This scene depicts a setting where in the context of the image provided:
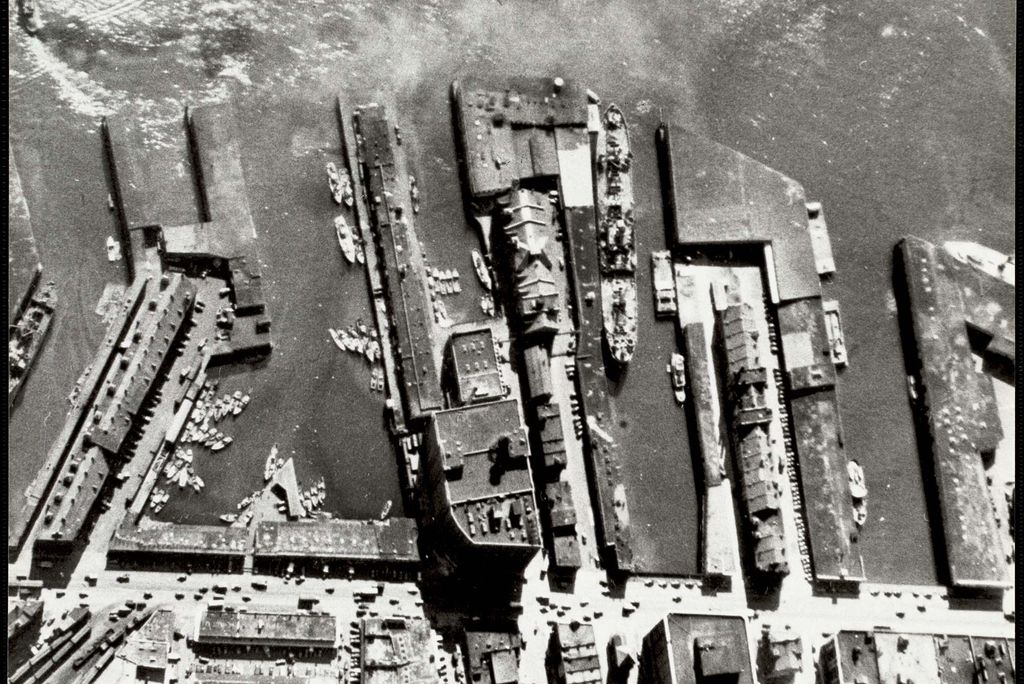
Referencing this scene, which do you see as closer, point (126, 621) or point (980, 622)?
point (126, 621)

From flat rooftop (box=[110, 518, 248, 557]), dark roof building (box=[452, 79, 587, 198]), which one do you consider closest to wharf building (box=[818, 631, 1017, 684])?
dark roof building (box=[452, 79, 587, 198])

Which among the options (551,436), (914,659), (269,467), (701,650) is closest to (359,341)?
(269,467)

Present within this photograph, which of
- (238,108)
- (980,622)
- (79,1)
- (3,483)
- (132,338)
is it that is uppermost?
(79,1)

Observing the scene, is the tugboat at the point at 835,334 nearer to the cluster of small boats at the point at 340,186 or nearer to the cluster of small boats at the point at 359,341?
the cluster of small boats at the point at 359,341

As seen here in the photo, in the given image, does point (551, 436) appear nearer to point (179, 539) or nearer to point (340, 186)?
point (340, 186)

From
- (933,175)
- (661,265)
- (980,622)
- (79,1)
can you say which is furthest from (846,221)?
(79,1)

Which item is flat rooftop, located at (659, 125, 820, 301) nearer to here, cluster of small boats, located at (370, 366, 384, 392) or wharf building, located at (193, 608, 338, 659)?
cluster of small boats, located at (370, 366, 384, 392)

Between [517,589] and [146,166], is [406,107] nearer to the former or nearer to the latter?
[146,166]
